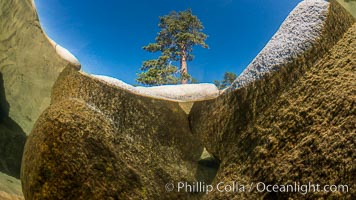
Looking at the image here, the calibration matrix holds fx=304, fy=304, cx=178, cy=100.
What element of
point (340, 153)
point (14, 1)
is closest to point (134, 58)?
point (14, 1)

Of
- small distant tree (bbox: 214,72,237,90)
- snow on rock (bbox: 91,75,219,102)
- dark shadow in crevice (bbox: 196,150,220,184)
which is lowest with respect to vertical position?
dark shadow in crevice (bbox: 196,150,220,184)

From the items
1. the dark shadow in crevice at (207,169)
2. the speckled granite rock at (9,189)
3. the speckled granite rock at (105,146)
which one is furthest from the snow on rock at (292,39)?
the speckled granite rock at (9,189)

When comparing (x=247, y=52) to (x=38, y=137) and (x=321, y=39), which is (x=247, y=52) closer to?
(x=321, y=39)

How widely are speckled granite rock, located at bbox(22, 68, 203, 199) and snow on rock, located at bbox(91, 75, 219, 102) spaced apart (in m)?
0.34

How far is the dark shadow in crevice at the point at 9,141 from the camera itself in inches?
242

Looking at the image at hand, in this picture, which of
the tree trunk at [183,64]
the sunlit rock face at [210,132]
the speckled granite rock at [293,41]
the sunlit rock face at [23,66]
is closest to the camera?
the sunlit rock face at [210,132]

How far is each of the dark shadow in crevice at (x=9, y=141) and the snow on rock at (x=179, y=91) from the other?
2.93m

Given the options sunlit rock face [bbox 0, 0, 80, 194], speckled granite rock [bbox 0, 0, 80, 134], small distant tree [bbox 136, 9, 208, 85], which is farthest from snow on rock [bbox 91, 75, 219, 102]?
speckled granite rock [bbox 0, 0, 80, 134]

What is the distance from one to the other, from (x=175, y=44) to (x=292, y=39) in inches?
125

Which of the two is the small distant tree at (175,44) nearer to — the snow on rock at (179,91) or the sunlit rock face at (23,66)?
the snow on rock at (179,91)

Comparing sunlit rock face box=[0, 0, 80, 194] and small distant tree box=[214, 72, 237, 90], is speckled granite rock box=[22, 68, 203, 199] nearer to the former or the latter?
small distant tree box=[214, 72, 237, 90]

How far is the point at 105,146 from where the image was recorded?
3.65 metres

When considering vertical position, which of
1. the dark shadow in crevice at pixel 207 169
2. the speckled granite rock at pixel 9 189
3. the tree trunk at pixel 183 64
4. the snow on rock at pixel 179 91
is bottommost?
the speckled granite rock at pixel 9 189

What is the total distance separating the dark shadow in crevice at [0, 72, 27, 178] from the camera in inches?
242
